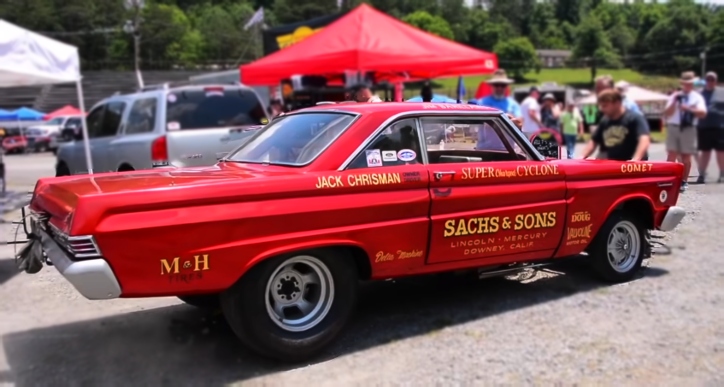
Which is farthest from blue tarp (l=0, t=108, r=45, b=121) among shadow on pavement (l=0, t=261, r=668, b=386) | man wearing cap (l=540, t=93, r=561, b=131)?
shadow on pavement (l=0, t=261, r=668, b=386)

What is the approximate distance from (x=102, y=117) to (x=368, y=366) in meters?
7.57

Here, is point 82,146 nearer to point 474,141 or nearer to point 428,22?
point 474,141

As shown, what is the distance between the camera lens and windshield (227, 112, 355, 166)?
14.2 feet

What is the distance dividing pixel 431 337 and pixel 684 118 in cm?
800

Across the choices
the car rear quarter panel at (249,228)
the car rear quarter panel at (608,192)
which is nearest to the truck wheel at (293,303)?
the car rear quarter panel at (249,228)

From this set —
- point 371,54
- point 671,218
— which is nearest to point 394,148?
point 671,218

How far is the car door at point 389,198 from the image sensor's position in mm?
4102

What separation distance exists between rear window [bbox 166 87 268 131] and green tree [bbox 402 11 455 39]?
107772 millimetres

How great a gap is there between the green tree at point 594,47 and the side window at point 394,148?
12449 centimetres

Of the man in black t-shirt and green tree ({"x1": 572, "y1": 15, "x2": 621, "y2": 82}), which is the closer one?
the man in black t-shirt

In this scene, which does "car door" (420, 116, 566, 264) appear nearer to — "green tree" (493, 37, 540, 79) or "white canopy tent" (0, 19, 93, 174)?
"white canopy tent" (0, 19, 93, 174)

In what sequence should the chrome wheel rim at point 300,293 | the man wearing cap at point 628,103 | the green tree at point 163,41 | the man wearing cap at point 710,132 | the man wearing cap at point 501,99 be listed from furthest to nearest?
the green tree at point 163,41 → the man wearing cap at point 710,132 → the man wearing cap at point 501,99 → the man wearing cap at point 628,103 → the chrome wheel rim at point 300,293

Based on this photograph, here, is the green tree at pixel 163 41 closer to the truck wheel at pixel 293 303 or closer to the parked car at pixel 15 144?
the parked car at pixel 15 144

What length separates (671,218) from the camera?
565 cm
